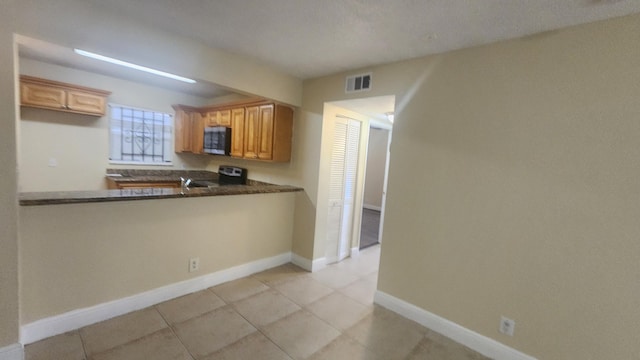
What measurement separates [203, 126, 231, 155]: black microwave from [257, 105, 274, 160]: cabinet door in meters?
0.79

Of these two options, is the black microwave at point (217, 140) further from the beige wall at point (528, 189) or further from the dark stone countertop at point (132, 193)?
the beige wall at point (528, 189)

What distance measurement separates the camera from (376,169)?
7.93 metres

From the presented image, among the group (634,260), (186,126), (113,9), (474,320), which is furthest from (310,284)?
(186,126)

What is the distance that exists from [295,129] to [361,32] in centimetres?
176

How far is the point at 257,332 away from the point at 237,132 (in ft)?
9.24

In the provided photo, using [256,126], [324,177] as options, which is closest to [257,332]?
[324,177]

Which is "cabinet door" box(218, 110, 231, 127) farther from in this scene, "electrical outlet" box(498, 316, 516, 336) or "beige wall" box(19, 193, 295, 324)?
"electrical outlet" box(498, 316, 516, 336)

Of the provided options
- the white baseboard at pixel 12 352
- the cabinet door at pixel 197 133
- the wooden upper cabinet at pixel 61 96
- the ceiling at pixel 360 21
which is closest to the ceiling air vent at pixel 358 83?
the ceiling at pixel 360 21

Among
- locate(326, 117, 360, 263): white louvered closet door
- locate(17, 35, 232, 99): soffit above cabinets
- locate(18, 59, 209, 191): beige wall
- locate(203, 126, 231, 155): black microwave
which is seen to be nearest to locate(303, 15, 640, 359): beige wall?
locate(326, 117, 360, 263): white louvered closet door

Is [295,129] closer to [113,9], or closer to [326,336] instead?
[113,9]

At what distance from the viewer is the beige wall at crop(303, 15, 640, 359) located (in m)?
1.69

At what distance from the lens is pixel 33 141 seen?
378 centimetres

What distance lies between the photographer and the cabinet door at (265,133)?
11.6 ft

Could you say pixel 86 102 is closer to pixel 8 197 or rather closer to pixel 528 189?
pixel 8 197
